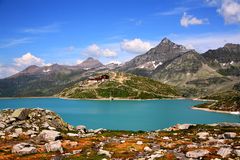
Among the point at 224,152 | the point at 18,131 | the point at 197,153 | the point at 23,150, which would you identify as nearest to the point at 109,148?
the point at 23,150

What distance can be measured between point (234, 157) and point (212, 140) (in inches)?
651

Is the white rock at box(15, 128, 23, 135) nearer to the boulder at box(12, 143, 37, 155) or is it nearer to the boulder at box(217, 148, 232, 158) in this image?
the boulder at box(12, 143, 37, 155)

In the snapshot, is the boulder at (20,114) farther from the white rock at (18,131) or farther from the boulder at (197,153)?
the boulder at (197,153)

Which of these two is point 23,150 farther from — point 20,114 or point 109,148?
point 20,114

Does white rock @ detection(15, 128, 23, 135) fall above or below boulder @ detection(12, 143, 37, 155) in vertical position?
above

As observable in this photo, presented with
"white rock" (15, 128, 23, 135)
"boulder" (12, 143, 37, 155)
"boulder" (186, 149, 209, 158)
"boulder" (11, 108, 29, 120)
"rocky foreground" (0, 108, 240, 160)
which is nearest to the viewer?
"boulder" (186, 149, 209, 158)

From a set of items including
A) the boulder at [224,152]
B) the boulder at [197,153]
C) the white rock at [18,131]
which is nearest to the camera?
the boulder at [224,152]

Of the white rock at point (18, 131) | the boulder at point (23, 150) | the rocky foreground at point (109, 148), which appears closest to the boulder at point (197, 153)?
the rocky foreground at point (109, 148)

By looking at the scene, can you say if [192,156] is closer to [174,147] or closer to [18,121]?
[174,147]

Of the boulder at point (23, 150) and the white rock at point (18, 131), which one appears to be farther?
the white rock at point (18, 131)

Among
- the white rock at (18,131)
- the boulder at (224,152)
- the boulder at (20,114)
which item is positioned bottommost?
the white rock at (18,131)

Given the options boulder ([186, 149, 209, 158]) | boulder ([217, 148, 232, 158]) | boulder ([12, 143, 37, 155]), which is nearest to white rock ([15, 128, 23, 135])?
boulder ([12, 143, 37, 155])

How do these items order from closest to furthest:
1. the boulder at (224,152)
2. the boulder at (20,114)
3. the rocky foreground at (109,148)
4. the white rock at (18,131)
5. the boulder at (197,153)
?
1. the boulder at (224,152)
2. the boulder at (197,153)
3. the rocky foreground at (109,148)
4. the white rock at (18,131)
5. the boulder at (20,114)

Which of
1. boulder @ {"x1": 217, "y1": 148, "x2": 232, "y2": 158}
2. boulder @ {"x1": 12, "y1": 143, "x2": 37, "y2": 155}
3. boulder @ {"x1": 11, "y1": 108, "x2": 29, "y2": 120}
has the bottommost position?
boulder @ {"x1": 12, "y1": 143, "x2": 37, "y2": 155}
